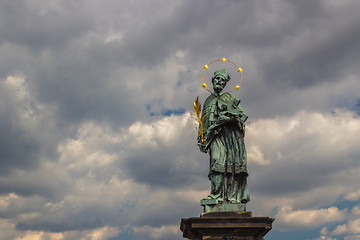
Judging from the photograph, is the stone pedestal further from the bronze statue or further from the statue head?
the statue head

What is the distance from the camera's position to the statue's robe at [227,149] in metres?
16.8

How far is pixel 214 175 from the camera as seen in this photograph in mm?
17031

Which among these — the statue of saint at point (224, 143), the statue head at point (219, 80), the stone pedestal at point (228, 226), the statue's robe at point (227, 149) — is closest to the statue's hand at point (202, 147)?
the statue of saint at point (224, 143)

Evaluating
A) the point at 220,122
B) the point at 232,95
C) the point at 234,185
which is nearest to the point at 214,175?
the point at 234,185

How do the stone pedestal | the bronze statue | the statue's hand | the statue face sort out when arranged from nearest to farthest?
the stone pedestal, the bronze statue, the statue's hand, the statue face

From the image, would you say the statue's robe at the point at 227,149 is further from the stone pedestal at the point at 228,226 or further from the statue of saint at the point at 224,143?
the stone pedestal at the point at 228,226

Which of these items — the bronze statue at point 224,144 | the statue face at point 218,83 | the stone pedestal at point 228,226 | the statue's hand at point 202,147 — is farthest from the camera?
the statue face at point 218,83

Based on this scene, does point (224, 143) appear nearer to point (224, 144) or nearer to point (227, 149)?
point (224, 144)

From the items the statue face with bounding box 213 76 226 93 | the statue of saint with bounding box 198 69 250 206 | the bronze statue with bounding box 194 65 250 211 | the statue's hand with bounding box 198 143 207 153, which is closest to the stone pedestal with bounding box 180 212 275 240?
the bronze statue with bounding box 194 65 250 211

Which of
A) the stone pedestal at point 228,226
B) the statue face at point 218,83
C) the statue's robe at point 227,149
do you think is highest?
the statue face at point 218,83

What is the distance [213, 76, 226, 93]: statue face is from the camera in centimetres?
1830

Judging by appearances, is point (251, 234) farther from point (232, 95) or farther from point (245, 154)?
point (232, 95)

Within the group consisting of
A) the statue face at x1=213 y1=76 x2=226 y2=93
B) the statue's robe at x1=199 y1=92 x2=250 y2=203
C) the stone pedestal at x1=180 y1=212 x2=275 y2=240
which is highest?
the statue face at x1=213 y1=76 x2=226 y2=93

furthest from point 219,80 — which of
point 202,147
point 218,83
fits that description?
point 202,147
